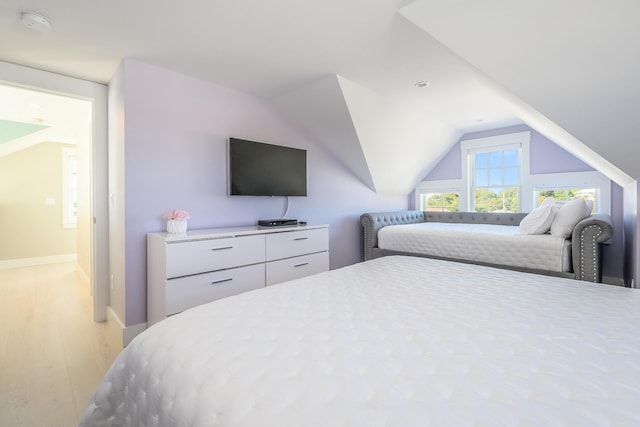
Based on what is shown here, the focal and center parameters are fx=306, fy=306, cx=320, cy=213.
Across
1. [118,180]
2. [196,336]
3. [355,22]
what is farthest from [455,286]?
[118,180]

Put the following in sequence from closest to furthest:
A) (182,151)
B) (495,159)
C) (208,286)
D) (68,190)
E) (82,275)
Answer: (208,286), (182,151), (82,275), (495,159), (68,190)

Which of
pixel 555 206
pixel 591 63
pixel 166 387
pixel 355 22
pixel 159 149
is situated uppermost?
pixel 355 22

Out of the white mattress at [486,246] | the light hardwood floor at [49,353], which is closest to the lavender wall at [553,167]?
the white mattress at [486,246]

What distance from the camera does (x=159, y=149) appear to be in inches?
104

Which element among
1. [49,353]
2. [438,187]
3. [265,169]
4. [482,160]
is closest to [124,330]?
[49,353]

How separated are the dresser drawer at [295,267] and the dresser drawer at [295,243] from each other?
0.05m

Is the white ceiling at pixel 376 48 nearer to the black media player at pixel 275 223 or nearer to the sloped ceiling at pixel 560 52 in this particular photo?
the sloped ceiling at pixel 560 52

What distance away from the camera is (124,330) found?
2.47 meters

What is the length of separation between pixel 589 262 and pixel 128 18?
3.88 metres

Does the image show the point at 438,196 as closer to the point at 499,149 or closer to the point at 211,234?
the point at 499,149

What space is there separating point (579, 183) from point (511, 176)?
2.68ft

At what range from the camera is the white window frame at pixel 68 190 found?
5.54 metres

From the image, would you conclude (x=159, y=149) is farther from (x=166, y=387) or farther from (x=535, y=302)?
(x=535, y=302)

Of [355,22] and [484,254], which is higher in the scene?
[355,22]
